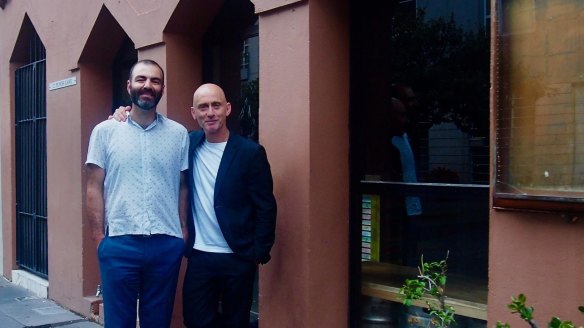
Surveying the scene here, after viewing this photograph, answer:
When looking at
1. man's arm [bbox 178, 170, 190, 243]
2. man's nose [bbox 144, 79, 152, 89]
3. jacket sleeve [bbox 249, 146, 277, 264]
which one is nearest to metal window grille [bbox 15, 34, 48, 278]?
man's arm [bbox 178, 170, 190, 243]

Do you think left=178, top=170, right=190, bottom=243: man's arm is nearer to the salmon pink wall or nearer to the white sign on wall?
the salmon pink wall

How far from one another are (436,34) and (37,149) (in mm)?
5652

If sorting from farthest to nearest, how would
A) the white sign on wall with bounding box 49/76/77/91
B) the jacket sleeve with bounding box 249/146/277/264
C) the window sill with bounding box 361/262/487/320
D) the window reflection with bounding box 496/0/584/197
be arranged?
the white sign on wall with bounding box 49/76/77/91
the jacket sleeve with bounding box 249/146/277/264
the window sill with bounding box 361/262/487/320
the window reflection with bounding box 496/0/584/197

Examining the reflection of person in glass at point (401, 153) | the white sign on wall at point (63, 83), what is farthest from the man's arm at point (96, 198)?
the white sign on wall at point (63, 83)

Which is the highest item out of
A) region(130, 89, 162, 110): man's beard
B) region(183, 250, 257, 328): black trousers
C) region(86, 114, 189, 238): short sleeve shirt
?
region(130, 89, 162, 110): man's beard

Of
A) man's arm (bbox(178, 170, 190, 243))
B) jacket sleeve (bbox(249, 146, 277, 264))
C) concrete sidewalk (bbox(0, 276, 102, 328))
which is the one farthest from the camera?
concrete sidewalk (bbox(0, 276, 102, 328))

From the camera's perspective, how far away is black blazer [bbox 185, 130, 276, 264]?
12.6 feet

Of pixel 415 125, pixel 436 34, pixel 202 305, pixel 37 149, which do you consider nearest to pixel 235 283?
pixel 202 305

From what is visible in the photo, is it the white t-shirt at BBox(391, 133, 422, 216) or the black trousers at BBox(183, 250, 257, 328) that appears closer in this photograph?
the black trousers at BBox(183, 250, 257, 328)

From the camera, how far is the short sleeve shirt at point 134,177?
3838mm

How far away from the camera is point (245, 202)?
3934mm

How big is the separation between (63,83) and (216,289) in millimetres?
3958

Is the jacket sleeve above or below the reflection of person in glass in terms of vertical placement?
below

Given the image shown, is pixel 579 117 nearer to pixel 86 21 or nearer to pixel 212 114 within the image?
pixel 212 114
